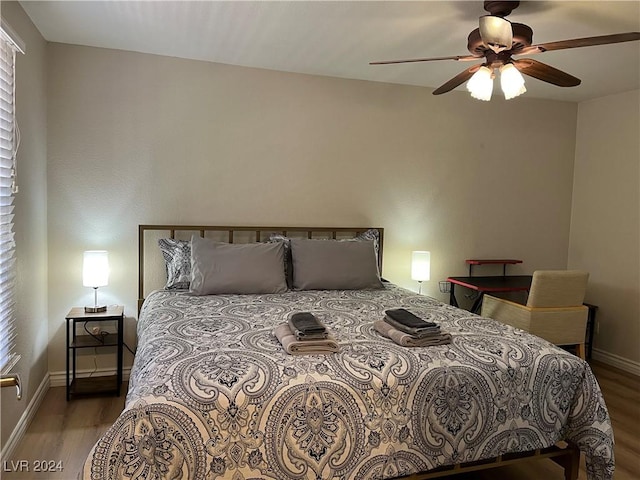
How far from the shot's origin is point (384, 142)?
3.97 meters

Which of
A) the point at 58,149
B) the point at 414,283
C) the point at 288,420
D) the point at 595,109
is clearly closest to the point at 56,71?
the point at 58,149

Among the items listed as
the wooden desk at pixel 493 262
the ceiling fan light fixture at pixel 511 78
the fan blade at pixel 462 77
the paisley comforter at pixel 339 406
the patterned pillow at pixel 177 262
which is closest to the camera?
the paisley comforter at pixel 339 406

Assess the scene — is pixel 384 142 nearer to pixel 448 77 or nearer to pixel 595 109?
pixel 448 77

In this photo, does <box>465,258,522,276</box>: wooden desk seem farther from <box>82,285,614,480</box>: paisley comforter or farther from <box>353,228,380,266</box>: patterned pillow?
<box>82,285,614,480</box>: paisley comforter

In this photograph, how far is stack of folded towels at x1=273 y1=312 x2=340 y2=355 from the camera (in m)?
1.89

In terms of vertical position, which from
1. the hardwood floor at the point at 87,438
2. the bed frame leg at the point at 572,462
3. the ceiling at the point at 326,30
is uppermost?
the ceiling at the point at 326,30

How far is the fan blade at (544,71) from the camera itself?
230cm

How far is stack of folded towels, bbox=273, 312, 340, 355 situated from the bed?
0.14 feet

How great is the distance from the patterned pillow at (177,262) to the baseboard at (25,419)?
1.02m

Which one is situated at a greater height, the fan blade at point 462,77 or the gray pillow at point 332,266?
the fan blade at point 462,77

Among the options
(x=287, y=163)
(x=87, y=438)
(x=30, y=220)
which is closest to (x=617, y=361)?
(x=287, y=163)

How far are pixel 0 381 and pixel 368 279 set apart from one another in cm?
245

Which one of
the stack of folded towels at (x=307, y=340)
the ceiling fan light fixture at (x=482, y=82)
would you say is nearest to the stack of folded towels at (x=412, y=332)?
the stack of folded towels at (x=307, y=340)

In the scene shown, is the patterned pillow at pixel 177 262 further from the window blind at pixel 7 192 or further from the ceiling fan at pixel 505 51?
the ceiling fan at pixel 505 51
